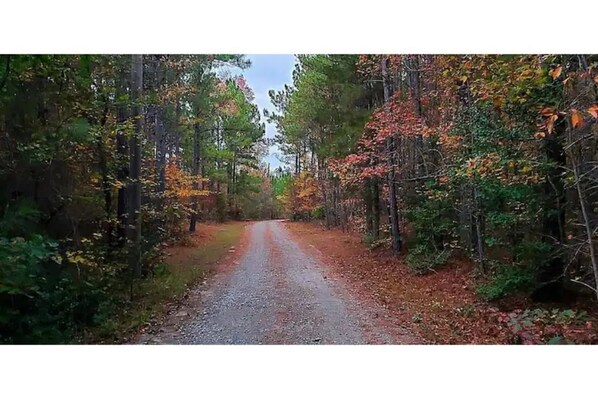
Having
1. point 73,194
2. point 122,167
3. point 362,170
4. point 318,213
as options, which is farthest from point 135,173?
point 318,213

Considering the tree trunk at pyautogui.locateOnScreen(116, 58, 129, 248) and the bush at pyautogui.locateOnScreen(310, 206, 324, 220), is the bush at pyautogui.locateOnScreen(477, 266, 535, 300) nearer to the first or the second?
the tree trunk at pyautogui.locateOnScreen(116, 58, 129, 248)

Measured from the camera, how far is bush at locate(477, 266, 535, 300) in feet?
12.6

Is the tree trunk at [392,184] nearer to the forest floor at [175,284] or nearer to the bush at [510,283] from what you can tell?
the bush at [510,283]

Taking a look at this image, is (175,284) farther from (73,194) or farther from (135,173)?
(73,194)

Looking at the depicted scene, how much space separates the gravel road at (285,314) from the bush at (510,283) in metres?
1.11

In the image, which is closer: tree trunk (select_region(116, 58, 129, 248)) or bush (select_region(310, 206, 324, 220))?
tree trunk (select_region(116, 58, 129, 248))

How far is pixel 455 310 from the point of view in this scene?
3.84 m

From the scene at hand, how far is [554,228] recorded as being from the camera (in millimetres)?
3773

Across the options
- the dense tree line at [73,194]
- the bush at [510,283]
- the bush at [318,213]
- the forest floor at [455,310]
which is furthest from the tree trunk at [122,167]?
the bush at [318,213]

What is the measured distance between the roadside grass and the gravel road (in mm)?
338

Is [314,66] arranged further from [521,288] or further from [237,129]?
[521,288]

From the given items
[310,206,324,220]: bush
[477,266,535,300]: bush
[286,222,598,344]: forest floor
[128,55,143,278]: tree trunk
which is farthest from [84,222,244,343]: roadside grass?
[310,206,324,220]: bush
